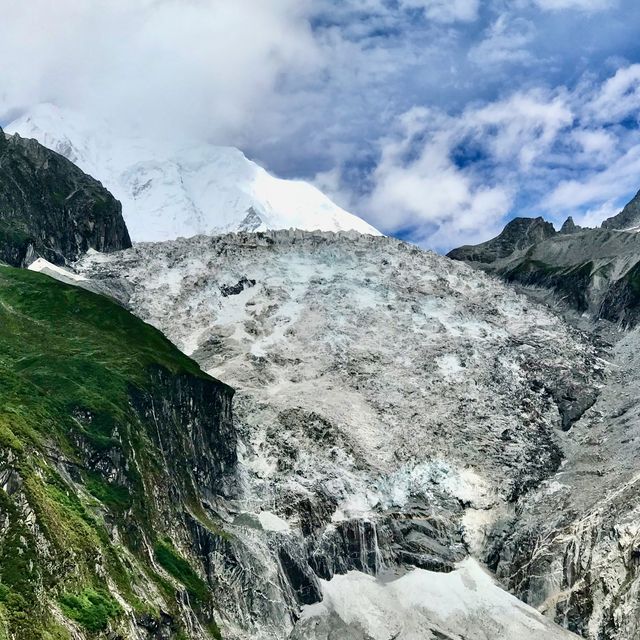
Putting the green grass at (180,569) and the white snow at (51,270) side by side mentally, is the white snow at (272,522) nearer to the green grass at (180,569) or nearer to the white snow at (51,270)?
the green grass at (180,569)

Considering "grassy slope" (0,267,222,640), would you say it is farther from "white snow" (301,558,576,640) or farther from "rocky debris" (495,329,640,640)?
"rocky debris" (495,329,640,640)

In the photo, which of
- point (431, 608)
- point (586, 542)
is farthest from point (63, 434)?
point (586, 542)

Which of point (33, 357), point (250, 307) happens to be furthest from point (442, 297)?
point (33, 357)

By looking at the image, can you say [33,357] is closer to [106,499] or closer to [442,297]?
[106,499]

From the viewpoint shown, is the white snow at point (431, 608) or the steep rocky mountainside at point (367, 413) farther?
the steep rocky mountainside at point (367, 413)

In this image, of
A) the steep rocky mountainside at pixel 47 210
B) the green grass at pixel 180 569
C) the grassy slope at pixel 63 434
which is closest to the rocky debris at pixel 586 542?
the green grass at pixel 180 569

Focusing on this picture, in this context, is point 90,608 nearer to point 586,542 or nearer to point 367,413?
point 586,542
